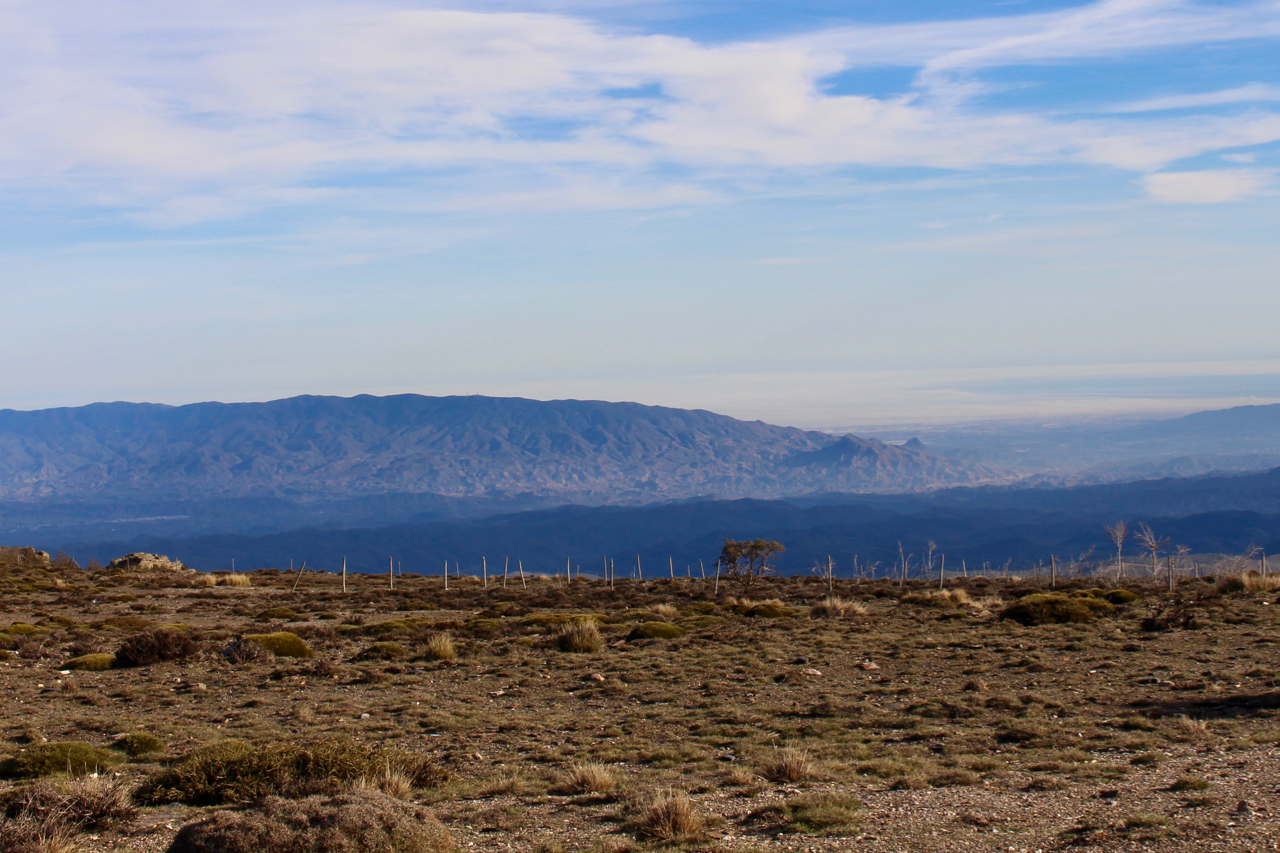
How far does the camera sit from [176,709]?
55.2 ft

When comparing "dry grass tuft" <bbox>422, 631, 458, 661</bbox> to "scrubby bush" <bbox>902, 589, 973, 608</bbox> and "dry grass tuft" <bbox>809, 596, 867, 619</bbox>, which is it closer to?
"dry grass tuft" <bbox>809, 596, 867, 619</bbox>

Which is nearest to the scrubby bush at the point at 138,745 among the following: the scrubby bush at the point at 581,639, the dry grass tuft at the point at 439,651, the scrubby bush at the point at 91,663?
the scrubby bush at the point at 91,663

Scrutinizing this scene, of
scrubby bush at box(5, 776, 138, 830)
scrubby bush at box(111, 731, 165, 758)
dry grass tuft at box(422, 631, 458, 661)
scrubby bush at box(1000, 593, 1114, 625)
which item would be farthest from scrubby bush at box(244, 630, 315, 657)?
scrubby bush at box(1000, 593, 1114, 625)

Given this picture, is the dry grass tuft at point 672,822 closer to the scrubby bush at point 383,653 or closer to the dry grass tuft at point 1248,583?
the scrubby bush at point 383,653

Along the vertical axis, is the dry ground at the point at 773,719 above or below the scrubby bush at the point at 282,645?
above

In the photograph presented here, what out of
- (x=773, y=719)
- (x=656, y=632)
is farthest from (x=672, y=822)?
(x=656, y=632)

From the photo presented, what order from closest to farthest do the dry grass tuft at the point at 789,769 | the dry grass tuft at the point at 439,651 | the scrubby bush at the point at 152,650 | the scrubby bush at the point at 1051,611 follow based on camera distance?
1. the dry grass tuft at the point at 789,769
2. the scrubby bush at the point at 152,650
3. the dry grass tuft at the point at 439,651
4. the scrubby bush at the point at 1051,611

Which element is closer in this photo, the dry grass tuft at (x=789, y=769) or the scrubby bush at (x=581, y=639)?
the dry grass tuft at (x=789, y=769)

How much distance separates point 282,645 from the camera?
80.8 feet

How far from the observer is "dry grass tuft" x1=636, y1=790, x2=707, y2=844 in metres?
8.60

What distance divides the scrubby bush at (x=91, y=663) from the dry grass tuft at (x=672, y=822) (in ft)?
59.0

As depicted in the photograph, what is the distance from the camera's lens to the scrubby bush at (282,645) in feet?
79.6

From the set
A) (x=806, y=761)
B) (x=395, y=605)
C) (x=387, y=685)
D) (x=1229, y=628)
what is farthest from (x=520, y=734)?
(x=395, y=605)

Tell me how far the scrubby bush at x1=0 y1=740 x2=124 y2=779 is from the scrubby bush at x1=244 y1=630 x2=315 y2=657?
12.1 m
